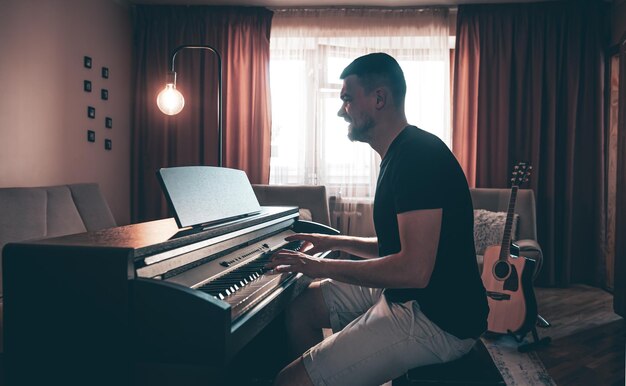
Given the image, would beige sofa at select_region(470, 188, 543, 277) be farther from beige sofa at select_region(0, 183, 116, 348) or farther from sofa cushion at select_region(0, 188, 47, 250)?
sofa cushion at select_region(0, 188, 47, 250)

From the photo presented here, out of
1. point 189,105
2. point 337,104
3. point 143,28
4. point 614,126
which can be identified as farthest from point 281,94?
point 614,126

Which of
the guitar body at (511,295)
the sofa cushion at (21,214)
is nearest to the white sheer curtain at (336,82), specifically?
the guitar body at (511,295)

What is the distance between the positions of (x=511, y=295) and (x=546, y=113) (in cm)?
217

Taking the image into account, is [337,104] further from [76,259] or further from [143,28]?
[76,259]

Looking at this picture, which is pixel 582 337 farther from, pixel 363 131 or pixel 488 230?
pixel 363 131

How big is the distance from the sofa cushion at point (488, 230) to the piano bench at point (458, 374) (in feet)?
8.02

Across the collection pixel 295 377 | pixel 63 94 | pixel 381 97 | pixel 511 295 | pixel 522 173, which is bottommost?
pixel 511 295

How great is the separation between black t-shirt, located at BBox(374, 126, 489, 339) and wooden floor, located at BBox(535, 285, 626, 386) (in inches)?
56.3

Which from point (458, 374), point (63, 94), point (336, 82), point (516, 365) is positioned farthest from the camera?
point (336, 82)

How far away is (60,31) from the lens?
3.74m

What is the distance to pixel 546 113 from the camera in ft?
14.8

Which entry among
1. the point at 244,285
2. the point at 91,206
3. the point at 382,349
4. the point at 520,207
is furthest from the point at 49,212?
the point at 520,207

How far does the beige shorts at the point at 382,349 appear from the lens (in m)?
1.34

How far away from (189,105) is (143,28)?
31.5 inches
